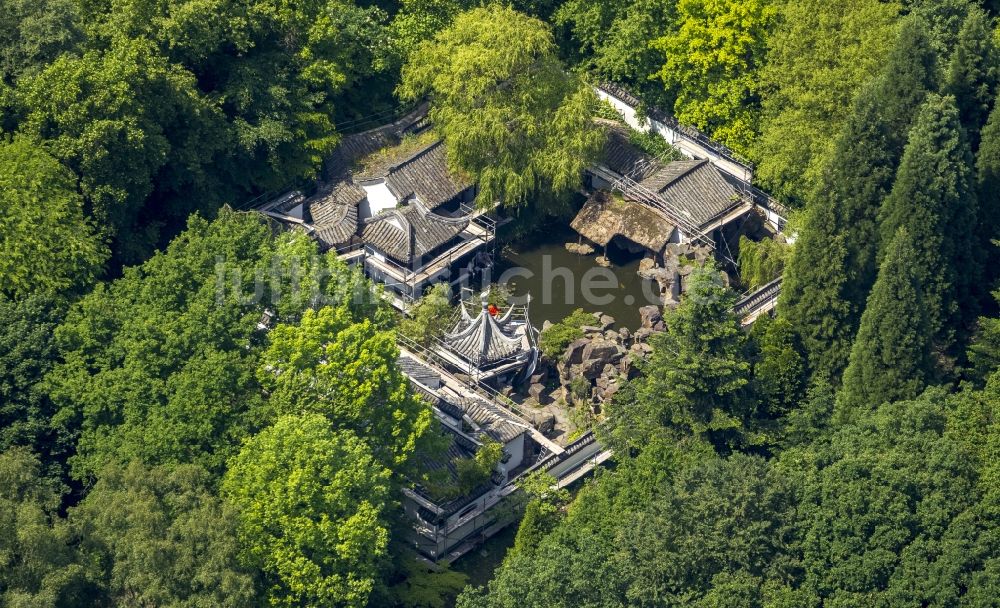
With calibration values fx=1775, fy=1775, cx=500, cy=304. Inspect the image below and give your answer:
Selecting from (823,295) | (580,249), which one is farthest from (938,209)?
(580,249)

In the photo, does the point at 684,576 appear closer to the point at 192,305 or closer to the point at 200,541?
the point at 200,541

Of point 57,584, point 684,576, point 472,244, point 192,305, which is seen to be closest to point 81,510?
point 57,584

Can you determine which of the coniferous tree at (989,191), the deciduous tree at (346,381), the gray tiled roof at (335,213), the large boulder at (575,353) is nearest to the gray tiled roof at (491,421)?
the large boulder at (575,353)

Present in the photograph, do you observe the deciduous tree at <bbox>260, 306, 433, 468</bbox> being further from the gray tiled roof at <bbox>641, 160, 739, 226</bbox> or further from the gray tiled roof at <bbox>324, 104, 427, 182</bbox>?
the gray tiled roof at <bbox>641, 160, 739, 226</bbox>

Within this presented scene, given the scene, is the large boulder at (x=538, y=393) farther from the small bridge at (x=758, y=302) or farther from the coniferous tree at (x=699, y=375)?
the small bridge at (x=758, y=302)

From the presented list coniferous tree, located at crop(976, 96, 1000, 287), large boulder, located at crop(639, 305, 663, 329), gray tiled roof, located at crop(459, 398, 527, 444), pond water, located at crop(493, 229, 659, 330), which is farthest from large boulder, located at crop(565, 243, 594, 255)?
coniferous tree, located at crop(976, 96, 1000, 287)

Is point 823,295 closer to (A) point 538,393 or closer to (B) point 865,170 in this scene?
(B) point 865,170
